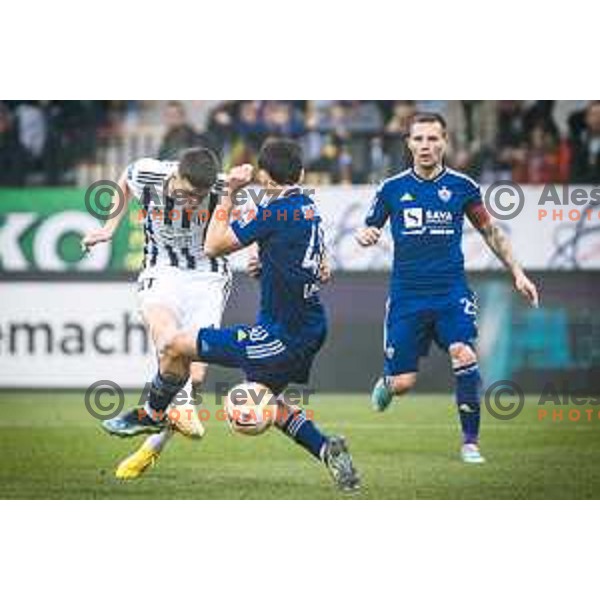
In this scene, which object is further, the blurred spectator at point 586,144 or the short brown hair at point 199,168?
the blurred spectator at point 586,144

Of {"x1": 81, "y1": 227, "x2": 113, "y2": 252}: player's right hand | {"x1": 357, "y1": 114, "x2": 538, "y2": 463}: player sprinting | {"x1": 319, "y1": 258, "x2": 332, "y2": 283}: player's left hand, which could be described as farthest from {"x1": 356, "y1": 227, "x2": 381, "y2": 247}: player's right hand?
{"x1": 81, "y1": 227, "x2": 113, "y2": 252}: player's right hand

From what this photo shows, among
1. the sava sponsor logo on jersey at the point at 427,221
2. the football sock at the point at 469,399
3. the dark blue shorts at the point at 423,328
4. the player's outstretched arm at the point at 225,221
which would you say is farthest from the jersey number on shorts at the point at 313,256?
the football sock at the point at 469,399

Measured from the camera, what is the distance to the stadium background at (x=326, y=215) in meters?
8.53

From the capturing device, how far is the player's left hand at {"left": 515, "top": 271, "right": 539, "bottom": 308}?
864cm

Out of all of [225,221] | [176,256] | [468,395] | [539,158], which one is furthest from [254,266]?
[539,158]

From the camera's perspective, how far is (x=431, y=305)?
28.1ft

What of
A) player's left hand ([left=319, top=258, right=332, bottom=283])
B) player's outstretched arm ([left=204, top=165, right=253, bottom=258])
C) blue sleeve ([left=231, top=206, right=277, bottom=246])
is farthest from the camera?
player's left hand ([left=319, top=258, right=332, bottom=283])

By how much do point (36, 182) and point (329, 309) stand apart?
1670 mm

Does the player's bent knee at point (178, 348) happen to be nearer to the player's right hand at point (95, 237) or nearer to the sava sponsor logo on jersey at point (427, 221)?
the player's right hand at point (95, 237)

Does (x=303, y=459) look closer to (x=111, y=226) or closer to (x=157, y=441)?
(x=157, y=441)

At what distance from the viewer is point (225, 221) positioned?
8344mm

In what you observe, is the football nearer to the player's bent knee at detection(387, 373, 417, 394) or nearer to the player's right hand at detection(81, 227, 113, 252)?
the player's bent knee at detection(387, 373, 417, 394)

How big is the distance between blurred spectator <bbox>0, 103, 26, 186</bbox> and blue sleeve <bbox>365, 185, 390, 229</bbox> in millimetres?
1822

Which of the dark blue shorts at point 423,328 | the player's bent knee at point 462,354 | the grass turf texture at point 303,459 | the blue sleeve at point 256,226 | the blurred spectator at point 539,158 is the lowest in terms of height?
the grass turf texture at point 303,459
